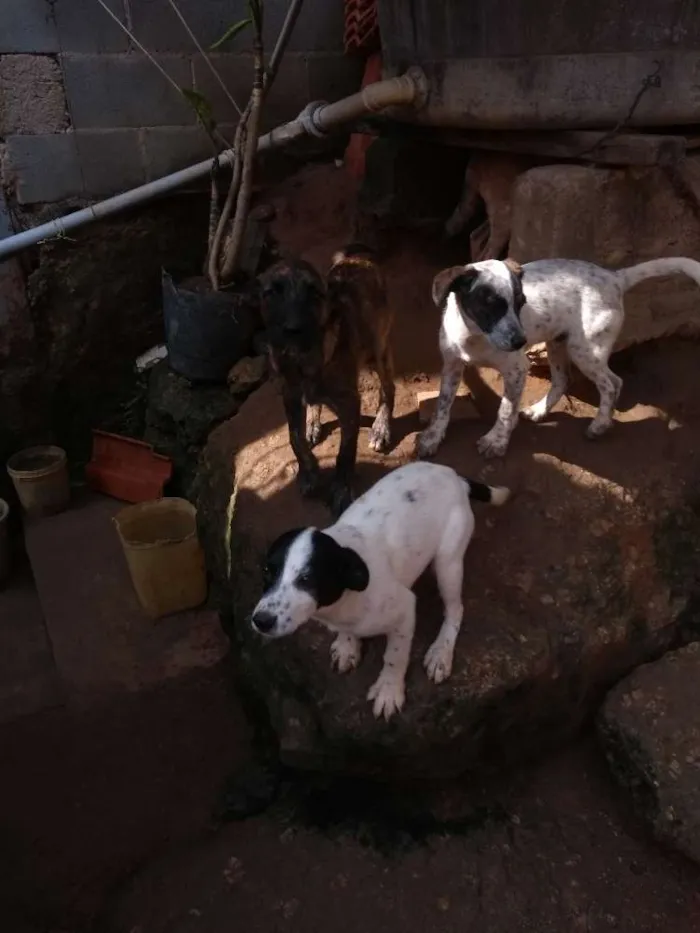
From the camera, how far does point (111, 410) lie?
5496 millimetres

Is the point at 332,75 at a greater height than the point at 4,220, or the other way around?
the point at 332,75

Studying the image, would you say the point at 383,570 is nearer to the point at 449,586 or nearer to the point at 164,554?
the point at 449,586

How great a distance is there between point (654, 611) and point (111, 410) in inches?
150

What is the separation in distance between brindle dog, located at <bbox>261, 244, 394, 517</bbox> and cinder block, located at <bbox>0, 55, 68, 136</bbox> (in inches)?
87.4

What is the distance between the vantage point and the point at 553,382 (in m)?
3.73

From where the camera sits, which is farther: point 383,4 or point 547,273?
point 383,4

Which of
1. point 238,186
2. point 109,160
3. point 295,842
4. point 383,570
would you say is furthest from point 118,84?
point 295,842

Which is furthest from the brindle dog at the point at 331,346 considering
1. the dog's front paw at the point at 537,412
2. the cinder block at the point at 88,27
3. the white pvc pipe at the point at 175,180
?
the cinder block at the point at 88,27

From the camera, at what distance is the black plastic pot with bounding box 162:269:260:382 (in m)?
4.54

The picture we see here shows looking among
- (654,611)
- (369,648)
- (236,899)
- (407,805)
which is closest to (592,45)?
(654,611)

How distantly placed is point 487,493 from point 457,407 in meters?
0.89

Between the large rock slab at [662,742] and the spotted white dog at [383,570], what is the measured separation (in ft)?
2.74

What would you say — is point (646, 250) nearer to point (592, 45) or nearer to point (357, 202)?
point (592, 45)

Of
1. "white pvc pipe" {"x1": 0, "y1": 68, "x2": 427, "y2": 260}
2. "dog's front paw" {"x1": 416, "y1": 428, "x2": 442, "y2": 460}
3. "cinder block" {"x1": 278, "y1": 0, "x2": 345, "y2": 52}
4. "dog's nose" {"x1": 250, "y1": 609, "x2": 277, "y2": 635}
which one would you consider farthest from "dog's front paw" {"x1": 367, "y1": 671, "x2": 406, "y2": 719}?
"cinder block" {"x1": 278, "y1": 0, "x2": 345, "y2": 52}
